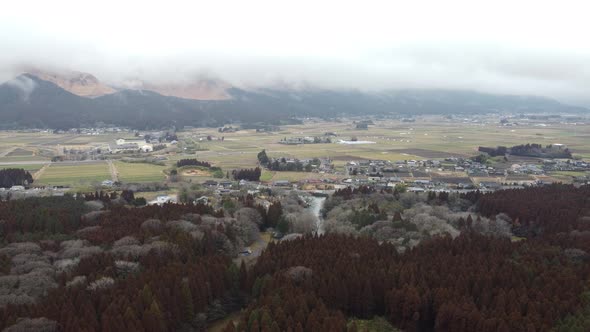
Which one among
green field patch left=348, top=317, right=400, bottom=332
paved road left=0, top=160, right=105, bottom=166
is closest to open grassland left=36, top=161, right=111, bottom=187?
paved road left=0, top=160, right=105, bottom=166

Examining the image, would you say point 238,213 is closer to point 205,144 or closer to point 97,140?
point 205,144

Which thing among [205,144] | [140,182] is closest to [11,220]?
[140,182]

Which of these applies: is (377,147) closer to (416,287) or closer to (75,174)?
(75,174)

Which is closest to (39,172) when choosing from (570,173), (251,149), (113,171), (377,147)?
(113,171)

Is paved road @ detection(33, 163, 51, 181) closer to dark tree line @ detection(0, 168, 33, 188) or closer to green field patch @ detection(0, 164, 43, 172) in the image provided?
green field patch @ detection(0, 164, 43, 172)

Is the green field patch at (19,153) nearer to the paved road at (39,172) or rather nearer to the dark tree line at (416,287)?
the paved road at (39,172)
